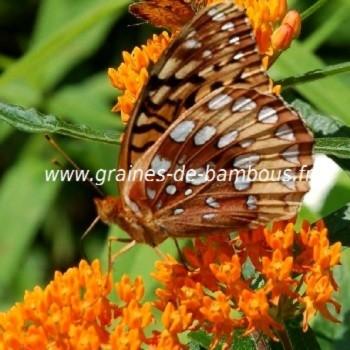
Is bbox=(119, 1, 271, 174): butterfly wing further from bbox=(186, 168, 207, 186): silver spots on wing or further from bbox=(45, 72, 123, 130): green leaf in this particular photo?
bbox=(45, 72, 123, 130): green leaf

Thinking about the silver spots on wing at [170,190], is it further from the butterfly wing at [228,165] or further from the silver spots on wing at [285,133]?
the silver spots on wing at [285,133]

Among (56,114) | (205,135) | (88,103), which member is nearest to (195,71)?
(205,135)

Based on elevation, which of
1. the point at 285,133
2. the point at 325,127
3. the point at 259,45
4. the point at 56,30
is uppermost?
the point at 56,30

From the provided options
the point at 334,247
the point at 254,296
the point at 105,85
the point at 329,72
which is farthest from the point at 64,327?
the point at 105,85

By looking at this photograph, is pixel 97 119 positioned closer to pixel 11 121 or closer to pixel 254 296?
pixel 11 121

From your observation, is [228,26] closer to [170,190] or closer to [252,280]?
[170,190]
